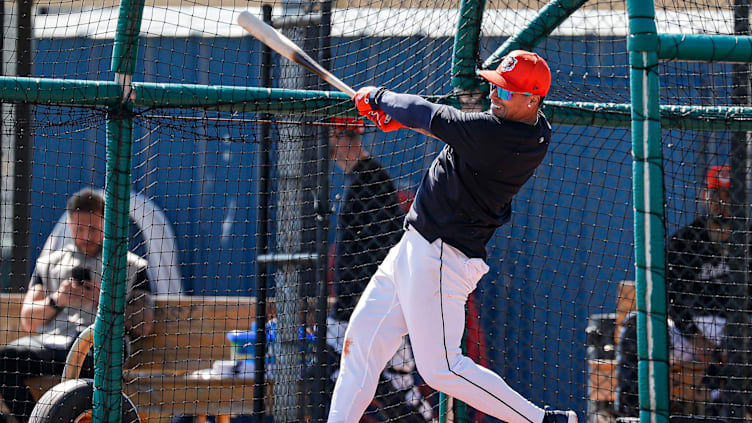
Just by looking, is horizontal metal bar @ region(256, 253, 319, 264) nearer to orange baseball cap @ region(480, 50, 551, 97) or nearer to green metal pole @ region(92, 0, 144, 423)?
green metal pole @ region(92, 0, 144, 423)

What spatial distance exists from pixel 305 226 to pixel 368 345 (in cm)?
123

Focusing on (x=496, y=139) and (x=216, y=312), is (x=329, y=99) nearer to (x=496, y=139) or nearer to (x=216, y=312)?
(x=496, y=139)

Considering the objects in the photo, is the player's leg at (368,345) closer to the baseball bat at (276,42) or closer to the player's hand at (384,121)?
the player's hand at (384,121)

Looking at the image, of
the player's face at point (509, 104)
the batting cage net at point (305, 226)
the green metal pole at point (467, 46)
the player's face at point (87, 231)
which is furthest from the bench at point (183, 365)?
the player's face at point (509, 104)

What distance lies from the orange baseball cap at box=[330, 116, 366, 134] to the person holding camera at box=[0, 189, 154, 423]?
146 centimetres

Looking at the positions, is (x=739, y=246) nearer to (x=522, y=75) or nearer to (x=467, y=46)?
(x=467, y=46)

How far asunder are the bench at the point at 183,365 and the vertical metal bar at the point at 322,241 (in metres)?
0.38

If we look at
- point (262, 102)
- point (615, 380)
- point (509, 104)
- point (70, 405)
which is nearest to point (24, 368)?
point (70, 405)

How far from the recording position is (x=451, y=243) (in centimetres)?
378

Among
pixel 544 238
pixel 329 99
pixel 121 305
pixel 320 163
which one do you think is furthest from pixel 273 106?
pixel 544 238

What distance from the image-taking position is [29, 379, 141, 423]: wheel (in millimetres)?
4047

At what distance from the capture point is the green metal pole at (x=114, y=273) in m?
3.92

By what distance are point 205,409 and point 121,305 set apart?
112 centimetres

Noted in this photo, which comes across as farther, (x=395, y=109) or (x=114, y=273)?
(x=114, y=273)
